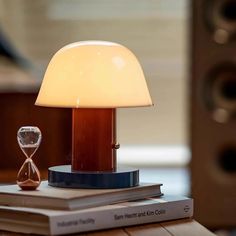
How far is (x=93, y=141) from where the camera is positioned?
38.2 inches

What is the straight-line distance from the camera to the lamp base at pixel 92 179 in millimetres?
939

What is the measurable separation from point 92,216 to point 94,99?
15cm

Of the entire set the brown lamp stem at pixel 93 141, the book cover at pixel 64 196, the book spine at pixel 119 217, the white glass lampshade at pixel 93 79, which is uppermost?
the white glass lampshade at pixel 93 79

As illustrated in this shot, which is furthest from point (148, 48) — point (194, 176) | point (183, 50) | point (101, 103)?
point (101, 103)

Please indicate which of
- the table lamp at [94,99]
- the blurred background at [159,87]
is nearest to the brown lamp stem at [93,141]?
the table lamp at [94,99]

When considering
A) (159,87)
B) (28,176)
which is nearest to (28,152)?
(28,176)

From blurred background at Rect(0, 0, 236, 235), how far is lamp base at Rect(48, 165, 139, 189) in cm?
89

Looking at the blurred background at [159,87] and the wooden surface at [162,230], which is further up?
the blurred background at [159,87]

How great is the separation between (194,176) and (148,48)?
2.76 feet

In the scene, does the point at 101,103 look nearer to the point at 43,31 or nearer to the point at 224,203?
the point at 224,203

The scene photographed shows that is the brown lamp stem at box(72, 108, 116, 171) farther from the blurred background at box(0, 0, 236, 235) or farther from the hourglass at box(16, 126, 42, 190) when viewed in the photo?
the blurred background at box(0, 0, 236, 235)

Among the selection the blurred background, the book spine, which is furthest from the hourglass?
the blurred background

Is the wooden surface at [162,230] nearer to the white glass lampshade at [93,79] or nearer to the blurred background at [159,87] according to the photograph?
the white glass lampshade at [93,79]

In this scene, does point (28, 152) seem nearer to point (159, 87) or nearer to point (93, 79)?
point (93, 79)
